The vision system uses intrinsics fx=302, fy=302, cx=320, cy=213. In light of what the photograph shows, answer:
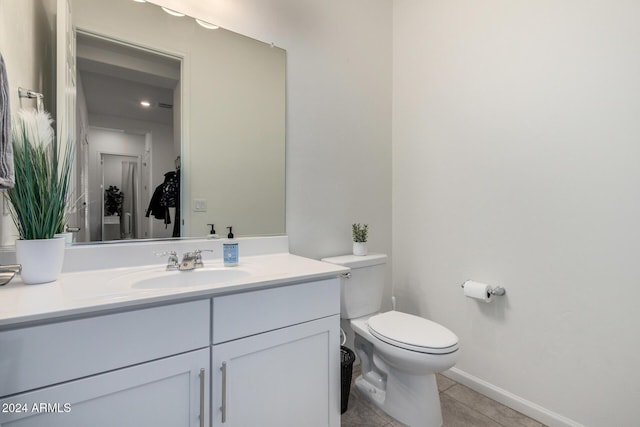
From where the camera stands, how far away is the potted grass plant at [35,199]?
2.99 ft

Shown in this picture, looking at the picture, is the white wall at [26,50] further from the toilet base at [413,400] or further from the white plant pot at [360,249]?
the toilet base at [413,400]

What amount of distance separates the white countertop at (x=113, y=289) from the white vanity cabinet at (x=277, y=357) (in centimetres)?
5

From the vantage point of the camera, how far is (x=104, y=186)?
1.28m

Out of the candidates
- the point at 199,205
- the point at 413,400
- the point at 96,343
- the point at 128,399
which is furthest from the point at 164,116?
the point at 413,400

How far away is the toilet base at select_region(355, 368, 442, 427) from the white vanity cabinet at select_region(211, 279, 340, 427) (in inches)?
15.6

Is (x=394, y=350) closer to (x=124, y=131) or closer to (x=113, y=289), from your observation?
(x=113, y=289)

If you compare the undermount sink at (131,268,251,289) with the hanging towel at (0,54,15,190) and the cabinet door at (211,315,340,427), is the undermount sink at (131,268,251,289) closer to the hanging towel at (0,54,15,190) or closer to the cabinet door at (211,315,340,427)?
the cabinet door at (211,315,340,427)

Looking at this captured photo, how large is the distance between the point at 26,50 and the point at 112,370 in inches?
43.8

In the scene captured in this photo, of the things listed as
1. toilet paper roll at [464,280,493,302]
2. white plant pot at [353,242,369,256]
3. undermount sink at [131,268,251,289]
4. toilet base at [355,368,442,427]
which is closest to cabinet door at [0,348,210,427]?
undermount sink at [131,268,251,289]

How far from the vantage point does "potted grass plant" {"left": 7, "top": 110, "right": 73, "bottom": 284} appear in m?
0.91

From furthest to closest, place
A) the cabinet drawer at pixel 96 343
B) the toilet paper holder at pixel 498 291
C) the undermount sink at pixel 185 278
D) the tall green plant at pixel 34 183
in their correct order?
1. the toilet paper holder at pixel 498 291
2. the undermount sink at pixel 185 278
3. the tall green plant at pixel 34 183
4. the cabinet drawer at pixel 96 343

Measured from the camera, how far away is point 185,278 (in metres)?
1.22

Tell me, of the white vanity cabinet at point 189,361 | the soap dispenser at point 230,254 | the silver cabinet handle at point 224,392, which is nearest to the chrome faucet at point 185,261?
the soap dispenser at point 230,254

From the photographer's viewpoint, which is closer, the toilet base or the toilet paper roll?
the toilet base
